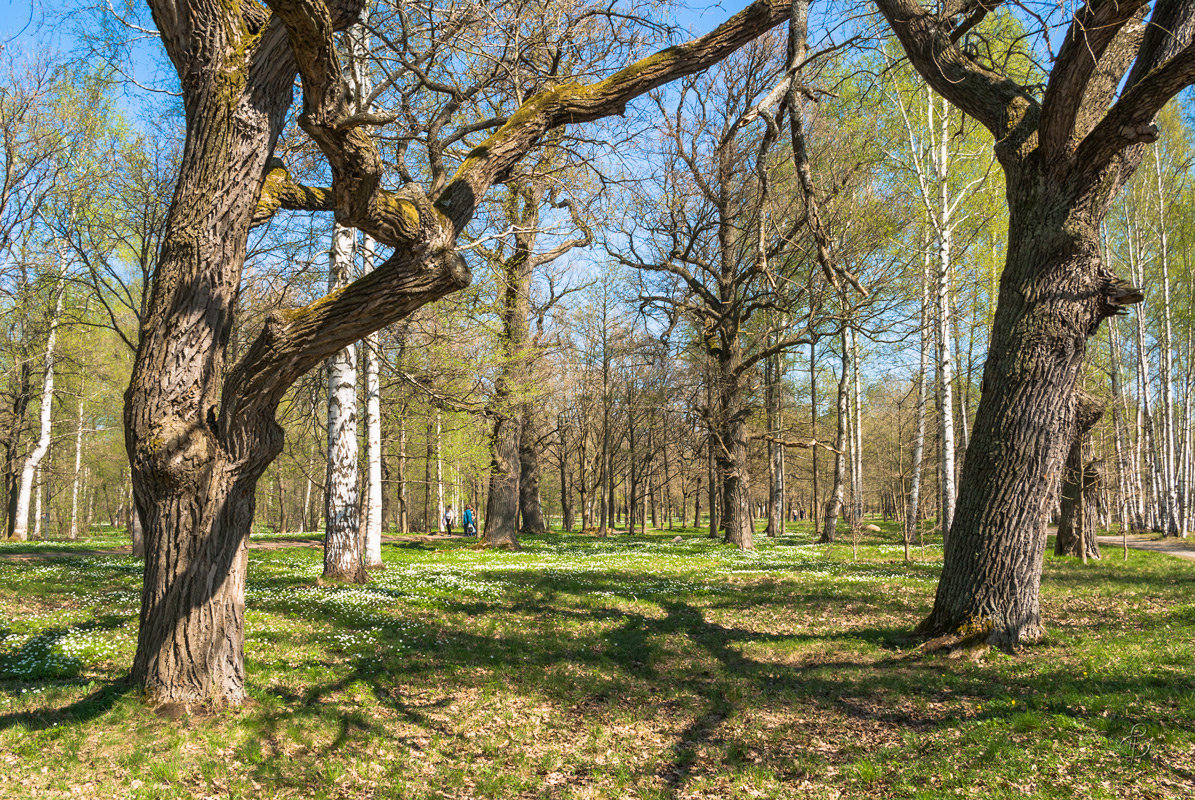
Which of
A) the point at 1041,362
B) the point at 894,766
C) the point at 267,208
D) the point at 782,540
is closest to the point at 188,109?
the point at 267,208

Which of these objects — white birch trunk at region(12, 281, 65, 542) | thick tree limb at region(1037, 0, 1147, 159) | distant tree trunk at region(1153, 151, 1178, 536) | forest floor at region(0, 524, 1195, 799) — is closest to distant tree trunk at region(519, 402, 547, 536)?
white birch trunk at region(12, 281, 65, 542)

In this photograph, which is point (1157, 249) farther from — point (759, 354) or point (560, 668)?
point (560, 668)

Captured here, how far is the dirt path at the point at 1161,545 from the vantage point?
1948 centimetres

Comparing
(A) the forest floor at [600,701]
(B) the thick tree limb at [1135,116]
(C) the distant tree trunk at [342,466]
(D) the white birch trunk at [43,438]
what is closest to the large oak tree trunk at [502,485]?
(C) the distant tree trunk at [342,466]

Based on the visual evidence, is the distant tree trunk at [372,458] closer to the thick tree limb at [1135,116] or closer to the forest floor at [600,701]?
the forest floor at [600,701]

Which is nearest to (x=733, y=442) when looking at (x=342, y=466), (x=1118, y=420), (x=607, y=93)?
(x=342, y=466)

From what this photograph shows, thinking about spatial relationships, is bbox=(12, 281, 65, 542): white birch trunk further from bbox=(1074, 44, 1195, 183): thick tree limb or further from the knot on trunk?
the knot on trunk

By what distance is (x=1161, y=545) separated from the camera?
22172 millimetres

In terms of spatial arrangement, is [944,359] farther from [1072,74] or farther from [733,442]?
[1072,74]

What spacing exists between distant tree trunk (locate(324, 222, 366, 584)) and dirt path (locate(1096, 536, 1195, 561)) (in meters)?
20.8

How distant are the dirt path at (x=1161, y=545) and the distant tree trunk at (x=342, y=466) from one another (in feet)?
68.3

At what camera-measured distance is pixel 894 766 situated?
16.8ft

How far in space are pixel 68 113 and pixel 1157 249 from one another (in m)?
40.2

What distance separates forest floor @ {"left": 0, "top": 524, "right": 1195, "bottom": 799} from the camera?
4762 millimetres
